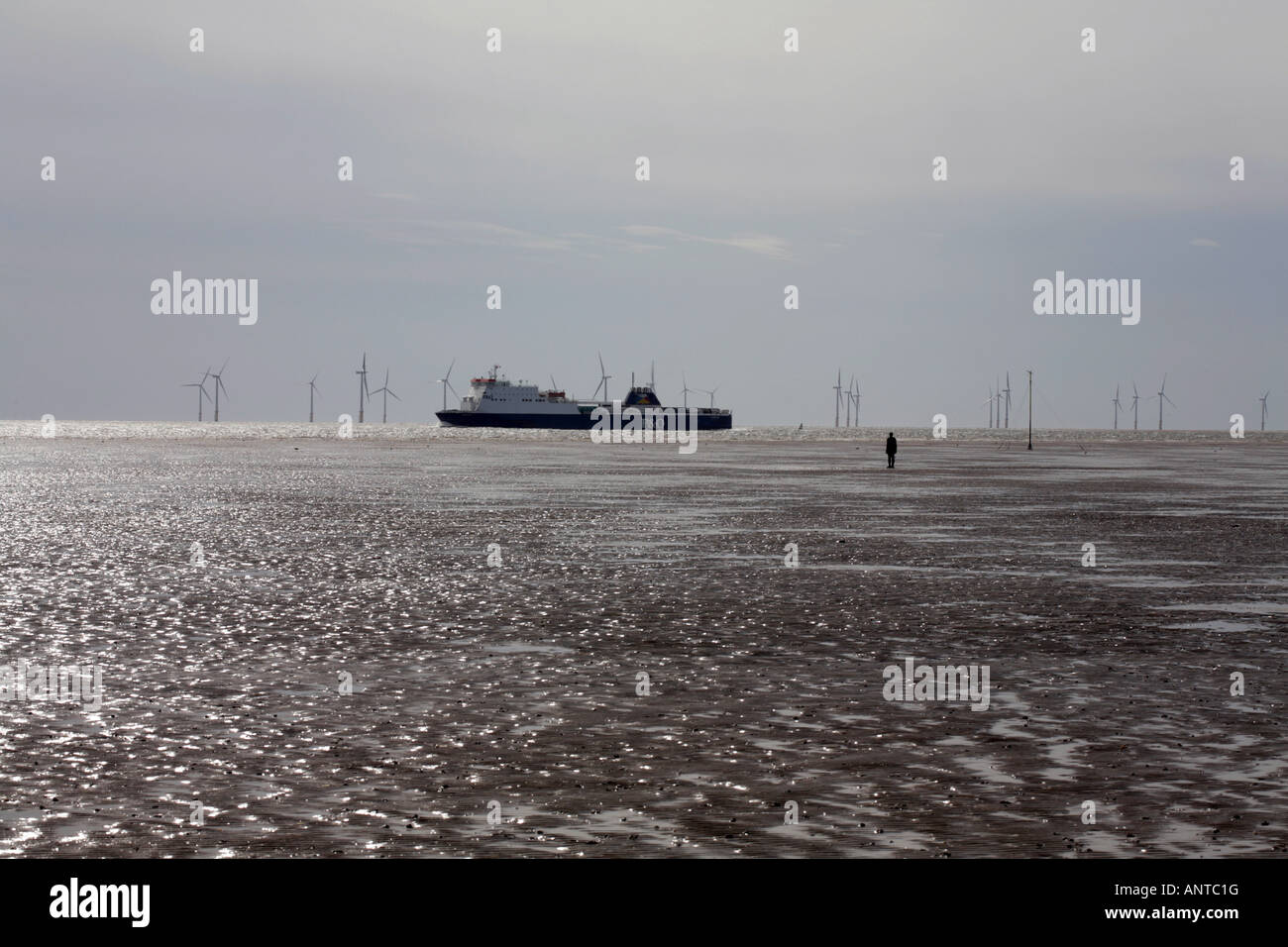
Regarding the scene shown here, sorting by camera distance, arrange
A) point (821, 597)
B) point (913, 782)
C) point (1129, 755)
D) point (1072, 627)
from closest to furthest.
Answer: point (913, 782), point (1129, 755), point (1072, 627), point (821, 597)

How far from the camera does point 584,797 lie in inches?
363

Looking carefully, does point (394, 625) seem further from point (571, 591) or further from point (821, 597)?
point (821, 597)

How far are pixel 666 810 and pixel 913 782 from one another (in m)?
1.86

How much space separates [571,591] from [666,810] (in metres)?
12.3

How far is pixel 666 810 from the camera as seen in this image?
8922 mm

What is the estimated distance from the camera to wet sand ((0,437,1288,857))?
338 inches

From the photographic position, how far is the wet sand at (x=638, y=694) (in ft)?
28.1

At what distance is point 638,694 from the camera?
12992 millimetres
